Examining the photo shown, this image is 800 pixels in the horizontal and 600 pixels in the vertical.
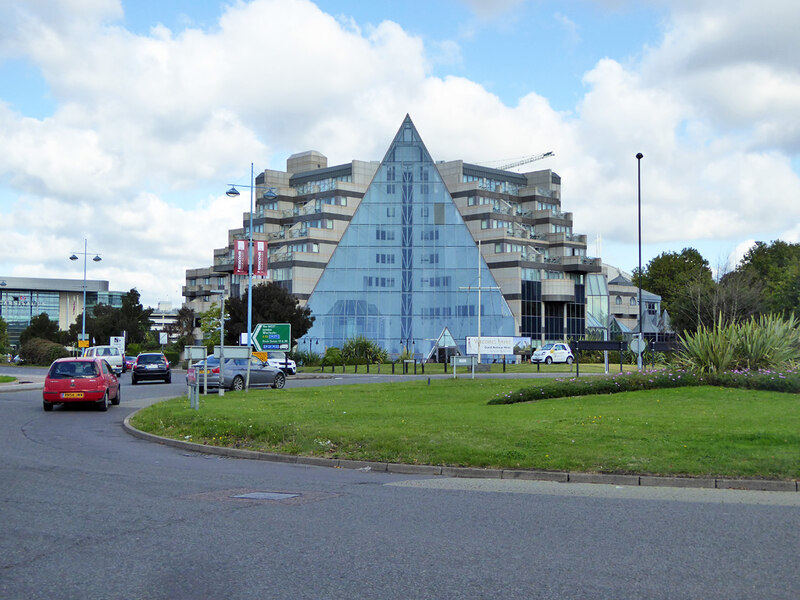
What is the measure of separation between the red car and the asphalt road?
13.7 m

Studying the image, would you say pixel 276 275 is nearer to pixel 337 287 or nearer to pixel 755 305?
pixel 337 287

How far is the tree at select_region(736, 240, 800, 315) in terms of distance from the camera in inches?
2496

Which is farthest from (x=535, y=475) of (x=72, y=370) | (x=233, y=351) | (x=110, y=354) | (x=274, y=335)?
(x=110, y=354)

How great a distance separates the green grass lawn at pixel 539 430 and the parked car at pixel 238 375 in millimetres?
8360

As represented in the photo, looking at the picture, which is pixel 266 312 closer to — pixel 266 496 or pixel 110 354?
pixel 110 354

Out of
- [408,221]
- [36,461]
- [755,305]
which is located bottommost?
[36,461]

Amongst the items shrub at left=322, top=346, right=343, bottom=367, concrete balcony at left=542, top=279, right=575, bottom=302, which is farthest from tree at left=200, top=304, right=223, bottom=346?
concrete balcony at left=542, top=279, right=575, bottom=302

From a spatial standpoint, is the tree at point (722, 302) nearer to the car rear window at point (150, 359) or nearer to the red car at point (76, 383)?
the car rear window at point (150, 359)

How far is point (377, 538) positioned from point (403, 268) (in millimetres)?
79465

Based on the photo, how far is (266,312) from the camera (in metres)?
68.3

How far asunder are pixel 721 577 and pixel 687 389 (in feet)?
56.0

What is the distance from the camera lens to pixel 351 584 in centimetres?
611

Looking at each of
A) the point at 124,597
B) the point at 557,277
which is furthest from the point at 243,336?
the point at 557,277

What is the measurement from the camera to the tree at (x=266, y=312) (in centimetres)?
6731
